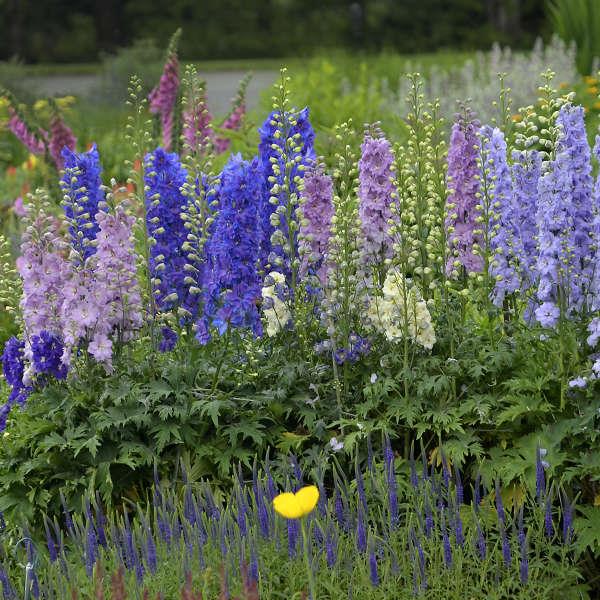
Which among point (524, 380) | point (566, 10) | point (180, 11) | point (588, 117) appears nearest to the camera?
point (524, 380)

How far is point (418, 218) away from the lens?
4.88m

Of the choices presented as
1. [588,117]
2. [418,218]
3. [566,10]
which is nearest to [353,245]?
[418,218]

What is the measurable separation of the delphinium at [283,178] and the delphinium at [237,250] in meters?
0.08

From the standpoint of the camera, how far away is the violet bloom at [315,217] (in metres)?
5.01

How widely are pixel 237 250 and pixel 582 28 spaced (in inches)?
467

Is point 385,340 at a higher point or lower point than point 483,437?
higher

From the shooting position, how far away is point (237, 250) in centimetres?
510

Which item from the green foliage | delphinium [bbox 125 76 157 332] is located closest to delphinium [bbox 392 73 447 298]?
delphinium [bbox 125 76 157 332]

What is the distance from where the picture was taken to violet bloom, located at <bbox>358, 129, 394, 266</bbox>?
5.03 m

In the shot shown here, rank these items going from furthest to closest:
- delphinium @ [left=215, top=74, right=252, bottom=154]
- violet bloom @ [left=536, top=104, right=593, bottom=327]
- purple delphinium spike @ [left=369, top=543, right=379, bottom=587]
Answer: delphinium @ [left=215, top=74, right=252, bottom=154]
violet bloom @ [left=536, top=104, right=593, bottom=327]
purple delphinium spike @ [left=369, top=543, right=379, bottom=587]

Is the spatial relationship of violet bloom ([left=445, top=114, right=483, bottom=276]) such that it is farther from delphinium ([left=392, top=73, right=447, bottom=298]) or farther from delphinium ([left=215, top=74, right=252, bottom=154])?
delphinium ([left=215, top=74, right=252, bottom=154])

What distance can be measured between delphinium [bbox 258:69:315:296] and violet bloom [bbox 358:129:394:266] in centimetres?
27

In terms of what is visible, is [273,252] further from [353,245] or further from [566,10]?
[566,10]

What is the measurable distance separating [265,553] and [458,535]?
696 millimetres
